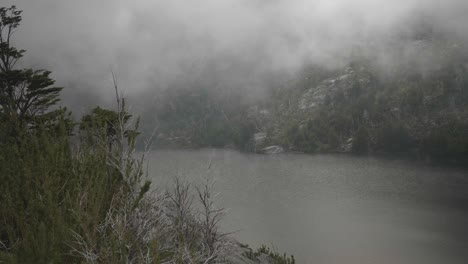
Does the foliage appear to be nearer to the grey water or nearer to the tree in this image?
the grey water

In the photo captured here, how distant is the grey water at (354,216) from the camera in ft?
140

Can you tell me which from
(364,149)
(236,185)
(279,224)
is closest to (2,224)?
(279,224)

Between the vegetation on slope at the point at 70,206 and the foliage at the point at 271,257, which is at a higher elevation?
the vegetation on slope at the point at 70,206

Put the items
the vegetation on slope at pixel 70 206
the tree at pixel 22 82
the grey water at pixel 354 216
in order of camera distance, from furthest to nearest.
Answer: the grey water at pixel 354 216 < the tree at pixel 22 82 < the vegetation on slope at pixel 70 206

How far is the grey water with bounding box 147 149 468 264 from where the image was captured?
42781 mm

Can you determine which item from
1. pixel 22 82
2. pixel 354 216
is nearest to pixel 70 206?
pixel 22 82

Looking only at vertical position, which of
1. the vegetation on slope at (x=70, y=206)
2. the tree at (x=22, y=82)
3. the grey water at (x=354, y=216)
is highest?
the tree at (x=22, y=82)

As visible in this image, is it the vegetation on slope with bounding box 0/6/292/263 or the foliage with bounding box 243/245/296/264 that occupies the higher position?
the vegetation on slope with bounding box 0/6/292/263

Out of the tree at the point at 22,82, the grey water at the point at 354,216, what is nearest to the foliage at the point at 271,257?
the grey water at the point at 354,216

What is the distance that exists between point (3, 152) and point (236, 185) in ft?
278

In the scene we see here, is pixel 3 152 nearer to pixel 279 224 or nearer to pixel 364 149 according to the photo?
pixel 279 224

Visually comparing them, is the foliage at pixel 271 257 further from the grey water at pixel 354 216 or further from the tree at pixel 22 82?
the tree at pixel 22 82

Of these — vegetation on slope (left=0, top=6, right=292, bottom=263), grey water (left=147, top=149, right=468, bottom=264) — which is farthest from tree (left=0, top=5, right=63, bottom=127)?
vegetation on slope (left=0, top=6, right=292, bottom=263)

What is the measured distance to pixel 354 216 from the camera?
→ 5828 centimetres
